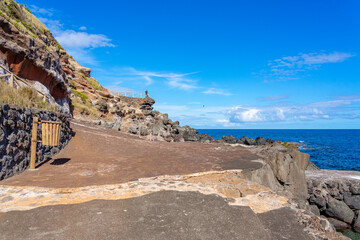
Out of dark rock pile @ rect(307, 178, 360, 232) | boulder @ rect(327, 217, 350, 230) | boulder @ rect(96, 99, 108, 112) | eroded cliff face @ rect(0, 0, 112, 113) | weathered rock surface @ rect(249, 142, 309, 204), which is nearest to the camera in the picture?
weathered rock surface @ rect(249, 142, 309, 204)

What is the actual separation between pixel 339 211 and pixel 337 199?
4.73 ft

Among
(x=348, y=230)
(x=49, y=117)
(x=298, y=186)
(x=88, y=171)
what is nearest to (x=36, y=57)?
(x=49, y=117)

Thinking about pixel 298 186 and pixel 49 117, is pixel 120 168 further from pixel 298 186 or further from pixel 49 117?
pixel 298 186

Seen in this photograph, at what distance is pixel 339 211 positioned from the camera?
1326 centimetres

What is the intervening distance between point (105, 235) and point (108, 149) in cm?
999

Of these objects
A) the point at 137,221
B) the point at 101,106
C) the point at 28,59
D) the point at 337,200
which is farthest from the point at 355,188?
the point at 101,106

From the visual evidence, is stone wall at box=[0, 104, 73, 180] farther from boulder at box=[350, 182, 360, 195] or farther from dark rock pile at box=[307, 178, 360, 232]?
boulder at box=[350, 182, 360, 195]

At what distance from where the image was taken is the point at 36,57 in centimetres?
1548

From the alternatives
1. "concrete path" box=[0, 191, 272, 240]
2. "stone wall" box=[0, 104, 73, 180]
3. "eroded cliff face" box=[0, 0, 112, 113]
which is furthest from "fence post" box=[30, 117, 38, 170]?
"eroded cliff face" box=[0, 0, 112, 113]

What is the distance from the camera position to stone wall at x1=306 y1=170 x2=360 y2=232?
12906 millimetres

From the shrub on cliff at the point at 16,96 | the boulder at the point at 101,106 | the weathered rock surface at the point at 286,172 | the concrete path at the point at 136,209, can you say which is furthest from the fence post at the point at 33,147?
the boulder at the point at 101,106

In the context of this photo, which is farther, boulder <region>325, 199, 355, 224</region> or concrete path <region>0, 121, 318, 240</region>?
boulder <region>325, 199, 355, 224</region>

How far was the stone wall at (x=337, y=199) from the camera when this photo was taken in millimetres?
12906

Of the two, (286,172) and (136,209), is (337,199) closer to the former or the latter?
(286,172)
